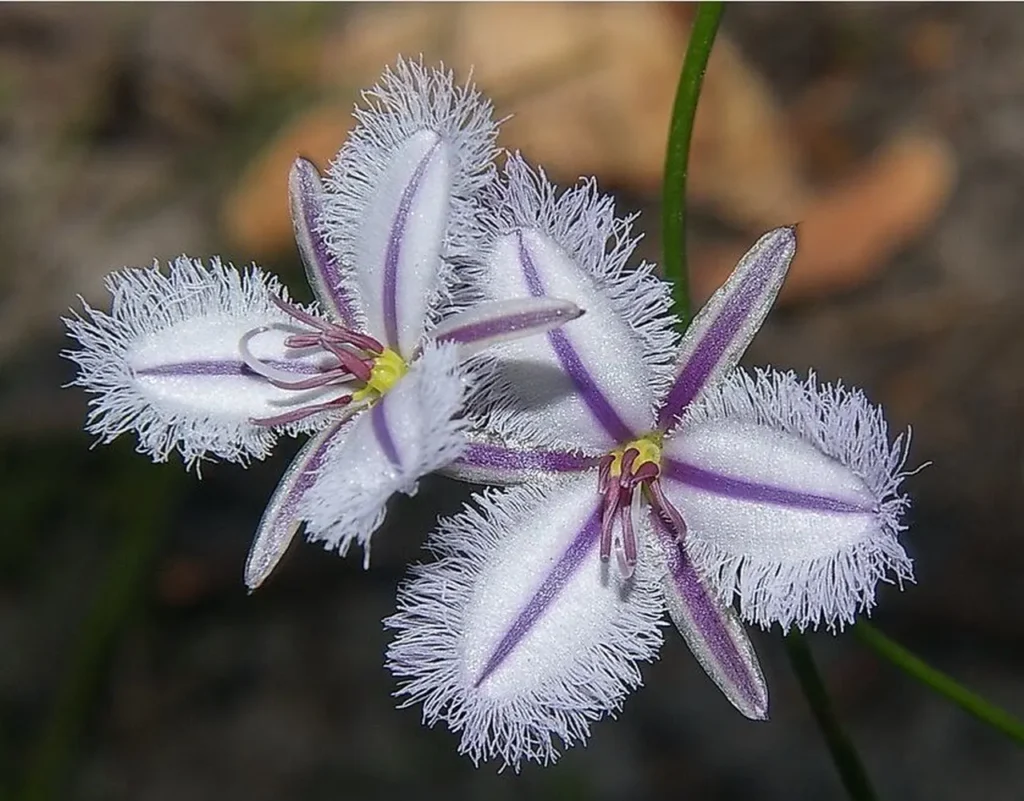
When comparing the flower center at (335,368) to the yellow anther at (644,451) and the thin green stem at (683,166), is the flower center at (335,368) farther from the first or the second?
the thin green stem at (683,166)

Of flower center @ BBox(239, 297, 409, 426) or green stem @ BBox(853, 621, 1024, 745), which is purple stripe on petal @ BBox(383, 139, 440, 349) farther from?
green stem @ BBox(853, 621, 1024, 745)

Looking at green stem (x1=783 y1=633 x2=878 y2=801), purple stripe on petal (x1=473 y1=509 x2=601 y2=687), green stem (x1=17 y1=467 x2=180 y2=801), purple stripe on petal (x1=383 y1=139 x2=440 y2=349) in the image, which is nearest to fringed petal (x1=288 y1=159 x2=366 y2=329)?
purple stripe on petal (x1=383 y1=139 x2=440 y2=349)

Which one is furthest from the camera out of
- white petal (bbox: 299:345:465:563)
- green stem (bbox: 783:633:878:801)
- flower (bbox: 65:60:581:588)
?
green stem (bbox: 783:633:878:801)

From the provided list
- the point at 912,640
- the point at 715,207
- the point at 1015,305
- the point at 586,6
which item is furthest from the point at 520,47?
the point at 912,640

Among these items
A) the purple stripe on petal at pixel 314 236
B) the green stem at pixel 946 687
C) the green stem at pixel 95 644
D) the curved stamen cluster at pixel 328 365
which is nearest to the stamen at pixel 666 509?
the curved stamen cluster at pixel 328 365

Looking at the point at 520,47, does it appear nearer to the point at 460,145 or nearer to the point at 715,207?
the point at 715,207
